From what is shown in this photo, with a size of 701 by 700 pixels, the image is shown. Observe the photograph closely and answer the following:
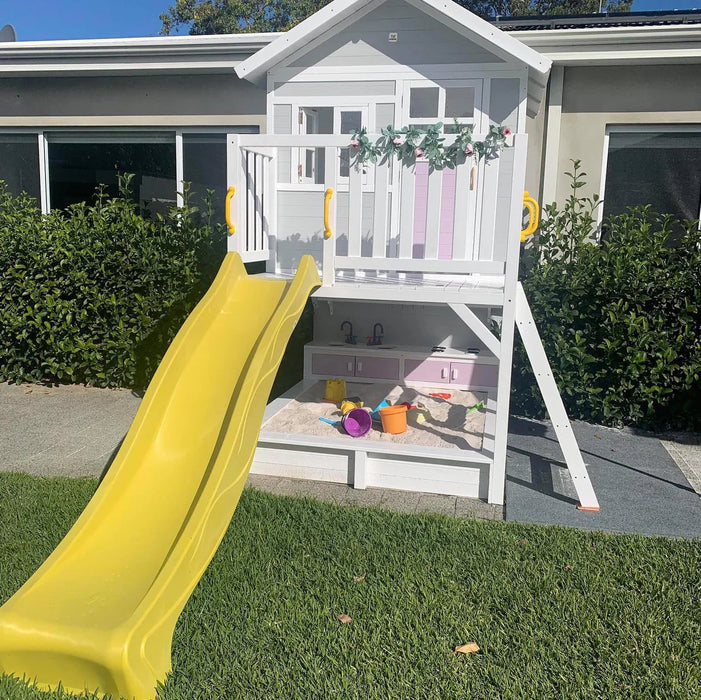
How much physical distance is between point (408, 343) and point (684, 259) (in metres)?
2.89

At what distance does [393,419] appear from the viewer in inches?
220

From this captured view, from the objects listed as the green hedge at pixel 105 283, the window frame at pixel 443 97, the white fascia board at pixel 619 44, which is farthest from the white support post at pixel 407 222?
the white fascia board at pixel 619 44

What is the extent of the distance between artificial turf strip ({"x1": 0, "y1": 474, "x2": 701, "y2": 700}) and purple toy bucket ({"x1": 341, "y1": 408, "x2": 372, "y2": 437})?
1.12 meters

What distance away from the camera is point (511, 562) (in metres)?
3.78

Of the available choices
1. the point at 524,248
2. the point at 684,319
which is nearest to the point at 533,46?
the point at 524,248

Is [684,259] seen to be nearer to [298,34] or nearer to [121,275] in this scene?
[298,34]

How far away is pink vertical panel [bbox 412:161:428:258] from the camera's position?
6574 mm

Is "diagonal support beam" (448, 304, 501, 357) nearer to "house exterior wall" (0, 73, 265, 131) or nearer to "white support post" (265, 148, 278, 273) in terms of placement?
"white support post" (265, 148, 278, 273)

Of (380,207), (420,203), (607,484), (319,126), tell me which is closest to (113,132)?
(319,126)

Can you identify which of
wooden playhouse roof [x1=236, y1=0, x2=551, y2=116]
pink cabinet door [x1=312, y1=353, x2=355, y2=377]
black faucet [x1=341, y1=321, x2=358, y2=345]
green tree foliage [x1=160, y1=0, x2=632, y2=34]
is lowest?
pink cabinet door [x1=312, y1=353, x2=355, y2=377]

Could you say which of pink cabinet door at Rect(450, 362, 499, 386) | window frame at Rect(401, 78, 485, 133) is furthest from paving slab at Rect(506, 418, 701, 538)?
window frame at Rect(401, 78, 485, 133)

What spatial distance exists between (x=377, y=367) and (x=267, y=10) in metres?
31.8

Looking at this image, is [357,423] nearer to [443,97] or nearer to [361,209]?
[361,209]

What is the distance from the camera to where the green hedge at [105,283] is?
7297 mm
